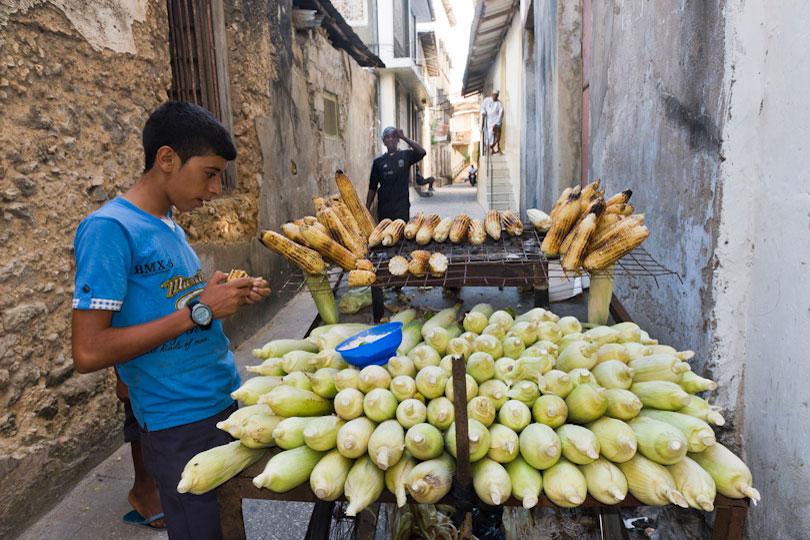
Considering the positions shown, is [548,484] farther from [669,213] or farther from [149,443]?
[669,213]

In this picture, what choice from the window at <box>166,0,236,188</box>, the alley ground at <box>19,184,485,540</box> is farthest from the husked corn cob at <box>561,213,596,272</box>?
the window at <box>166,0,236,188</box>

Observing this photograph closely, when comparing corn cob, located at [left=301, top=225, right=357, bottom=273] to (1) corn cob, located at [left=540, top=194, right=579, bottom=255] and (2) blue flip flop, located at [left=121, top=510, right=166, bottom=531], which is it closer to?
(1) corn cob, located at [left=540, top=194, right=579, bottom=255]

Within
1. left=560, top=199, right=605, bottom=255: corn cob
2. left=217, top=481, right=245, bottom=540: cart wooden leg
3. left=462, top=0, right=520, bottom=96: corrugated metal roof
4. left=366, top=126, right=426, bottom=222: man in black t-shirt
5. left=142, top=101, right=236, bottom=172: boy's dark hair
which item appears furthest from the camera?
left=462, top=0, right=520, bottom=96: corrugated metal roof

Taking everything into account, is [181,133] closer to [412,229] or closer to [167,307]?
[167,307]

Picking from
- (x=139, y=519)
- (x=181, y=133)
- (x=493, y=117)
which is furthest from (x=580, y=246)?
(x=493, y=117)

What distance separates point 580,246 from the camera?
7.48 ft

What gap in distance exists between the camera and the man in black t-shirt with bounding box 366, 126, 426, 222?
22.0ft

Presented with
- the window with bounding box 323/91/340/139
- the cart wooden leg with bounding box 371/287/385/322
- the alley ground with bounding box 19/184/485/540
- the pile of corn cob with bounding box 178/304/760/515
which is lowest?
the alley ground with bounding box 19/184/485/540

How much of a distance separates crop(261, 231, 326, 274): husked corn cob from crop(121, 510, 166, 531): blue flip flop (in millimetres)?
1835

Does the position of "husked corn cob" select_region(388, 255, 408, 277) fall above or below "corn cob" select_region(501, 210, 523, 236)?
below

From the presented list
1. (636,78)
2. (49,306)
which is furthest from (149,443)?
(636,78)

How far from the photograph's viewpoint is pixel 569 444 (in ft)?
4.87

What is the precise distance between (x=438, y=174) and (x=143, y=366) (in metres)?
34.6

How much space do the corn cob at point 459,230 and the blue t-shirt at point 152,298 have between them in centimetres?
130
